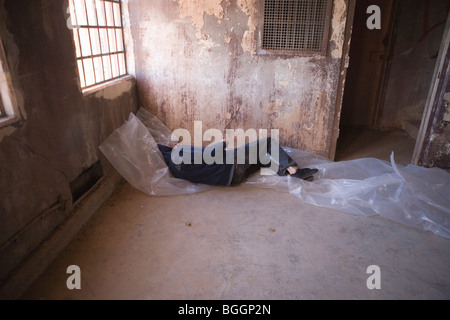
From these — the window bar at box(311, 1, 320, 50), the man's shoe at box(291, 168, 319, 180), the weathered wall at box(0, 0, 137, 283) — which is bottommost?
the man's shoe at box(291, 168, 319, 180)

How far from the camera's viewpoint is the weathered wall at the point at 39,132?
1.61 meters

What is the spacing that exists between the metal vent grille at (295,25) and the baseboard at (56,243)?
208 cm

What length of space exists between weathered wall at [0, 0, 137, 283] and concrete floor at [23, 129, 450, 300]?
11.7 inches

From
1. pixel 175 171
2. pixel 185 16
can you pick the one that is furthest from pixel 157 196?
pixel 185 16

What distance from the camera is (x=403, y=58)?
4152mm

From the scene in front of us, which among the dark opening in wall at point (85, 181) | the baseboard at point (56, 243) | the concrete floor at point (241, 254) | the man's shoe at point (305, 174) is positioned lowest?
the concrete floor at point (241, 254)

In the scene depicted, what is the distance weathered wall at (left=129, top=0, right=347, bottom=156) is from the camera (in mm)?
3002

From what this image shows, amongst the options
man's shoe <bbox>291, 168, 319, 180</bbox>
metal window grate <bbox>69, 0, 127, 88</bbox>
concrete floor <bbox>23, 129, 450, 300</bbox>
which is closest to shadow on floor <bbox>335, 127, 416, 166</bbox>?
man's shoe <bbox>291, 168, 319, 180</bbox>

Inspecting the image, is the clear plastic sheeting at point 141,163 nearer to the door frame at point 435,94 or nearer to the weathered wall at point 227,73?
the weathered wall at point 227,73

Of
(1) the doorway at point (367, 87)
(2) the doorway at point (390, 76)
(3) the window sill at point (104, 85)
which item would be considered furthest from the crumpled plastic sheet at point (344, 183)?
(1) the doorway at point (367, 87)

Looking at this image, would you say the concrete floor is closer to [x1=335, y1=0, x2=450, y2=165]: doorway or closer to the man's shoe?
Answer: the man's shoe

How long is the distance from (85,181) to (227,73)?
5.81 ft
